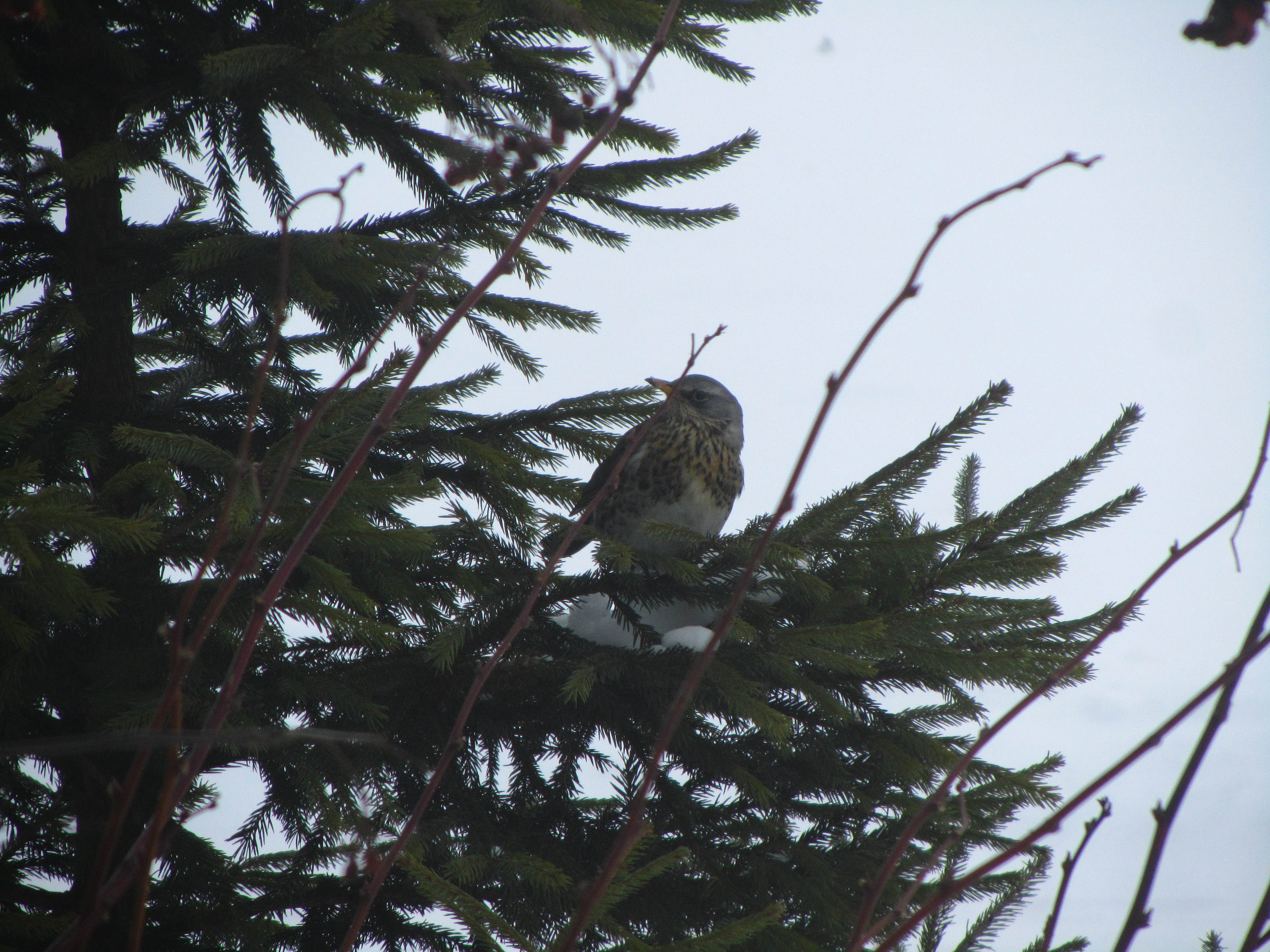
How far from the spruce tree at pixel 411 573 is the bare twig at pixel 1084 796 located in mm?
617

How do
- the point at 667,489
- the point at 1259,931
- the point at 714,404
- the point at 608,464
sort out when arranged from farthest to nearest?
the point at 714,404
the point at 667,489
the point at 608,464
the point at 1259,931

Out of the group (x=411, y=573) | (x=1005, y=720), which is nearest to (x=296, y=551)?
(x=1005, y=720)

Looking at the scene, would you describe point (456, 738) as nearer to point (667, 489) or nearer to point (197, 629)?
point (197, 629)

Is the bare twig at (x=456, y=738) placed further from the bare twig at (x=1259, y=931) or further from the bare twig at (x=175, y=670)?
the bare twig at (x=1259, y=931)

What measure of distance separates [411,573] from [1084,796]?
6.07 ft

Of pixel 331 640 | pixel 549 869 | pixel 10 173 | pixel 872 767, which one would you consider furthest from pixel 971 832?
pixel 10 173

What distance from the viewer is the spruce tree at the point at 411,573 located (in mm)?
1771

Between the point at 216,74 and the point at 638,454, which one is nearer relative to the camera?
the point at 216,74

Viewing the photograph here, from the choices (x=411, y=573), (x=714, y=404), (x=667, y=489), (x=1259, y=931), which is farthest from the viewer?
(x=714, y=404)

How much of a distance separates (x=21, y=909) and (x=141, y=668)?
17.8 inches

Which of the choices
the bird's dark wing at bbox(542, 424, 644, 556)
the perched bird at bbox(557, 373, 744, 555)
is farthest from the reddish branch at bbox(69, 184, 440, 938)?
the perched bird at bbox(557, 373, 744, 555)

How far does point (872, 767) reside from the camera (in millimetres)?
2123

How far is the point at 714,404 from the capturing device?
381cm

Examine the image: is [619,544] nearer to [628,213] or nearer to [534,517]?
[534,517]
